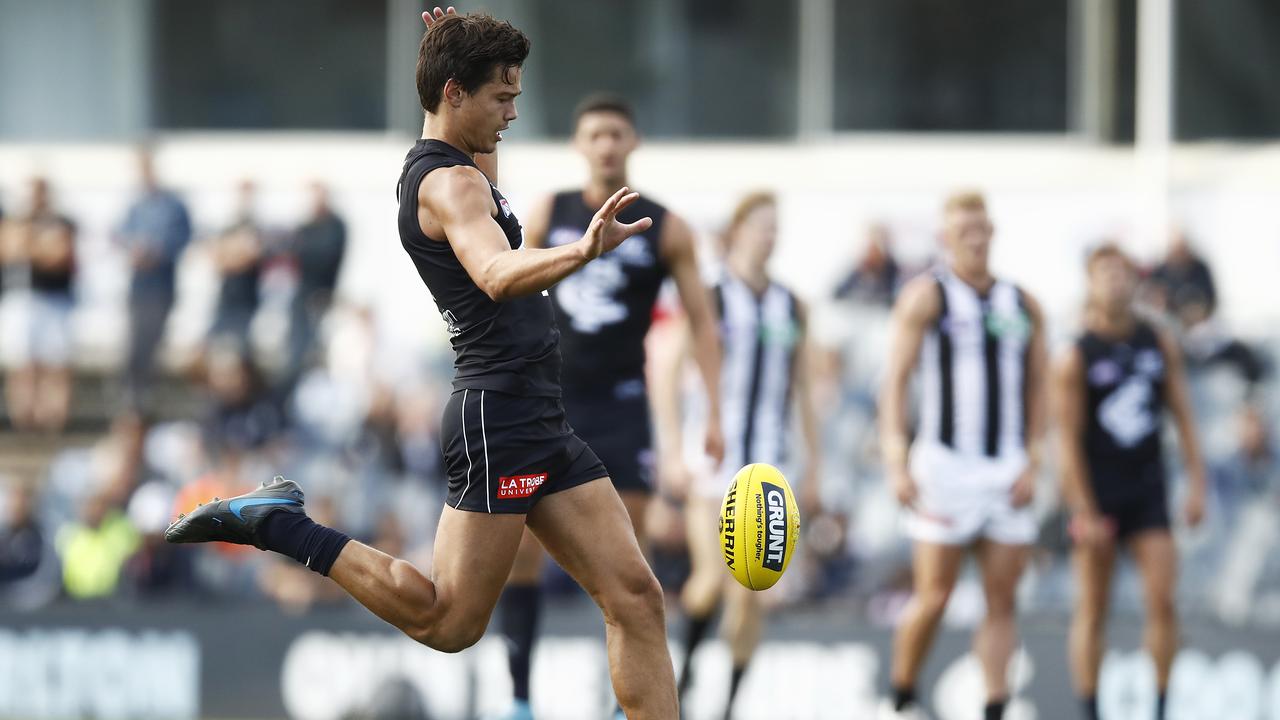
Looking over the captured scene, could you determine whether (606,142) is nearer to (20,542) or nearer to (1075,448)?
(1075,448)

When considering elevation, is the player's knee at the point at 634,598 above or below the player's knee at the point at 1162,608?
above

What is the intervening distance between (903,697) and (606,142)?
3.18 m

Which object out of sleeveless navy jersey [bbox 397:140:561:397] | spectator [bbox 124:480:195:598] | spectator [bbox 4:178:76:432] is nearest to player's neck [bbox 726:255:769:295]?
sleeveless navy jersey [bbox 397:140:561:397]

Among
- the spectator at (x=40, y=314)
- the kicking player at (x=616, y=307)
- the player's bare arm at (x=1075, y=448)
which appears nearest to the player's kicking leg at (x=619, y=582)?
the kicking player at (x=616, y=307)

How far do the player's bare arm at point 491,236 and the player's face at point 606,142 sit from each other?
2.48 metres

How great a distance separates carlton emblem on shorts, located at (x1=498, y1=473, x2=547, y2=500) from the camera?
584cm

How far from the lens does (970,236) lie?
8.69 m

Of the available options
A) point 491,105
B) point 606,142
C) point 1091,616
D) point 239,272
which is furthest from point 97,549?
point 491,105

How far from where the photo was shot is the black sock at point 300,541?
19.6 ft

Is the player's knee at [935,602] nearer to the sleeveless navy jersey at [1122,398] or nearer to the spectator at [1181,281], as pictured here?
the sleeveless navy jersey at [1122,398]

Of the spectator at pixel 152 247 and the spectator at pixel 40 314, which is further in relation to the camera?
the spectator at pixel 40 314

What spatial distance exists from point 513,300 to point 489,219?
0.44m

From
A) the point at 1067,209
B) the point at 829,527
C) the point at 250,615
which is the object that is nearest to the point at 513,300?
the point at 250,615

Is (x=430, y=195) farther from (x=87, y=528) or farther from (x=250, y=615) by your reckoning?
(x=87, y=528)
